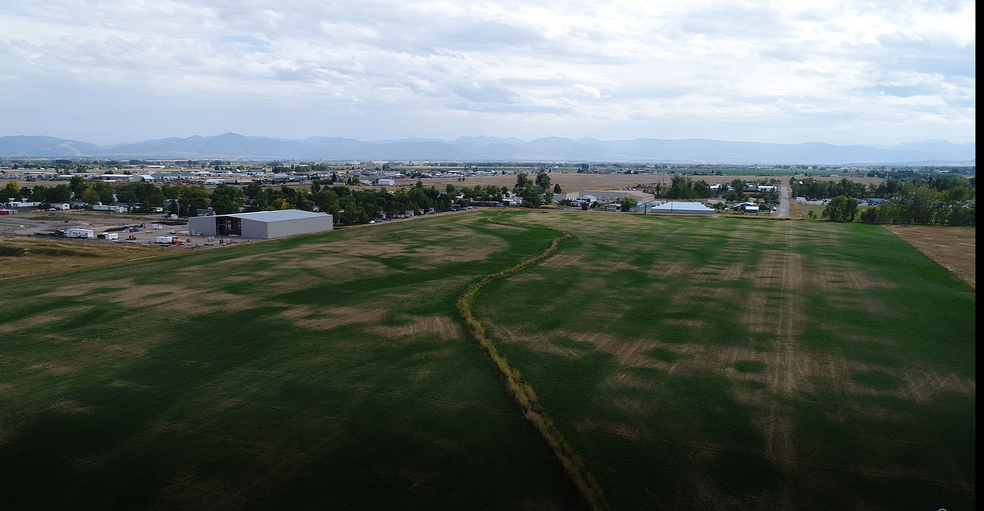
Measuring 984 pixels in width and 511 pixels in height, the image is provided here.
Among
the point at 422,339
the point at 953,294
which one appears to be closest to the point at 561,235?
the point at 953,294

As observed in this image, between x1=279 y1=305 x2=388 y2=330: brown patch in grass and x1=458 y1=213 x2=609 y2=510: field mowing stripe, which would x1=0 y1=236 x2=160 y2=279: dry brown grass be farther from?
x1=458 y1=213 x2=609 y2=510: field mowing stripe

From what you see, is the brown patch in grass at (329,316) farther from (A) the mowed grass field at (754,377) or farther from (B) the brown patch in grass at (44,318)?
(B) the brown patch in grass at (44,318)

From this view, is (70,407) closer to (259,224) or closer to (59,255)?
(59,255)

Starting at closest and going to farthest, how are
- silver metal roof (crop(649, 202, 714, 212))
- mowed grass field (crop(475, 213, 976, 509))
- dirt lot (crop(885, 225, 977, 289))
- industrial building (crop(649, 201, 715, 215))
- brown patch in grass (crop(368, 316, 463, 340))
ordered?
mowed grass field (crop(475, 213, 976, 509)) < brown patch in grass (crop(368, 316, 463, 340)) < dirt lot (crop(885, 225, 977, 289)) < industrial building (crop(649, 201, 715, 215)) < silver metal roof (crop(649, 202, 714, 212))

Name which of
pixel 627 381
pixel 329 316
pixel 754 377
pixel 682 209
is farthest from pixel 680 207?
pixel 627 381

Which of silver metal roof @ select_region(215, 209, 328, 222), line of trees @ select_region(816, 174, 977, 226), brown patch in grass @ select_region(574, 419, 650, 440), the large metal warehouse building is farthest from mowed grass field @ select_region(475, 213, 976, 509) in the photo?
line of trees @ select_region(816, 174, 977, 226)
